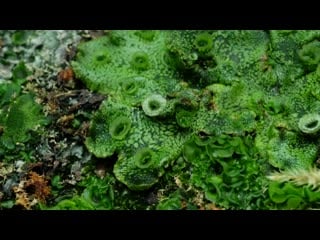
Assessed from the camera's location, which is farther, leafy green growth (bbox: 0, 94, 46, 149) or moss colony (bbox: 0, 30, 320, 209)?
leafy green growth (bbox: 0, 94, 46, 149)

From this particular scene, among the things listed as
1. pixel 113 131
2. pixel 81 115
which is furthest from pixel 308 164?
pixel 81 115

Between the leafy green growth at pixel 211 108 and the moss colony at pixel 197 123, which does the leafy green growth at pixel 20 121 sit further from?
the leafy green growth at pixel 211 108

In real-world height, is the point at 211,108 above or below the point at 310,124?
above

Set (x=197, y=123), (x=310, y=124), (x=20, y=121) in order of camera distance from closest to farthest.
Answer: (x=310, y=124) → (x=197, y=123) → (x=20, y=121)

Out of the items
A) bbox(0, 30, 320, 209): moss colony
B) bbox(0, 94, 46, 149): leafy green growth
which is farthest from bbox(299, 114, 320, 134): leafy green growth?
bbox(0, 94, 46, 149): leafy green growth

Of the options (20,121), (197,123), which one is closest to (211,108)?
(197,123)

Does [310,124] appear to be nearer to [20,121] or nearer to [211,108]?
[211,108]

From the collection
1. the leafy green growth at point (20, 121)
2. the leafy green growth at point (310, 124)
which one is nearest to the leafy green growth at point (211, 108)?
the leafy green growth at point (310, 124)

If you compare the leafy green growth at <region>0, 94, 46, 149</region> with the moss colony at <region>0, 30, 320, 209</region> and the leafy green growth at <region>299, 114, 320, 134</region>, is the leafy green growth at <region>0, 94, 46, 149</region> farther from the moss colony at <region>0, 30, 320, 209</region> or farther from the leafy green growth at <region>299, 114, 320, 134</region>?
the leafy green growth at <region>299, 114, 320, 134</region>

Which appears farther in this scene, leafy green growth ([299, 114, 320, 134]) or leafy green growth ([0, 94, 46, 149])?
leafy green growth ([0, 94, 46, 149])

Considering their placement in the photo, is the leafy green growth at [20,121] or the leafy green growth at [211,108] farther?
the leafy green growth at [20,121]
